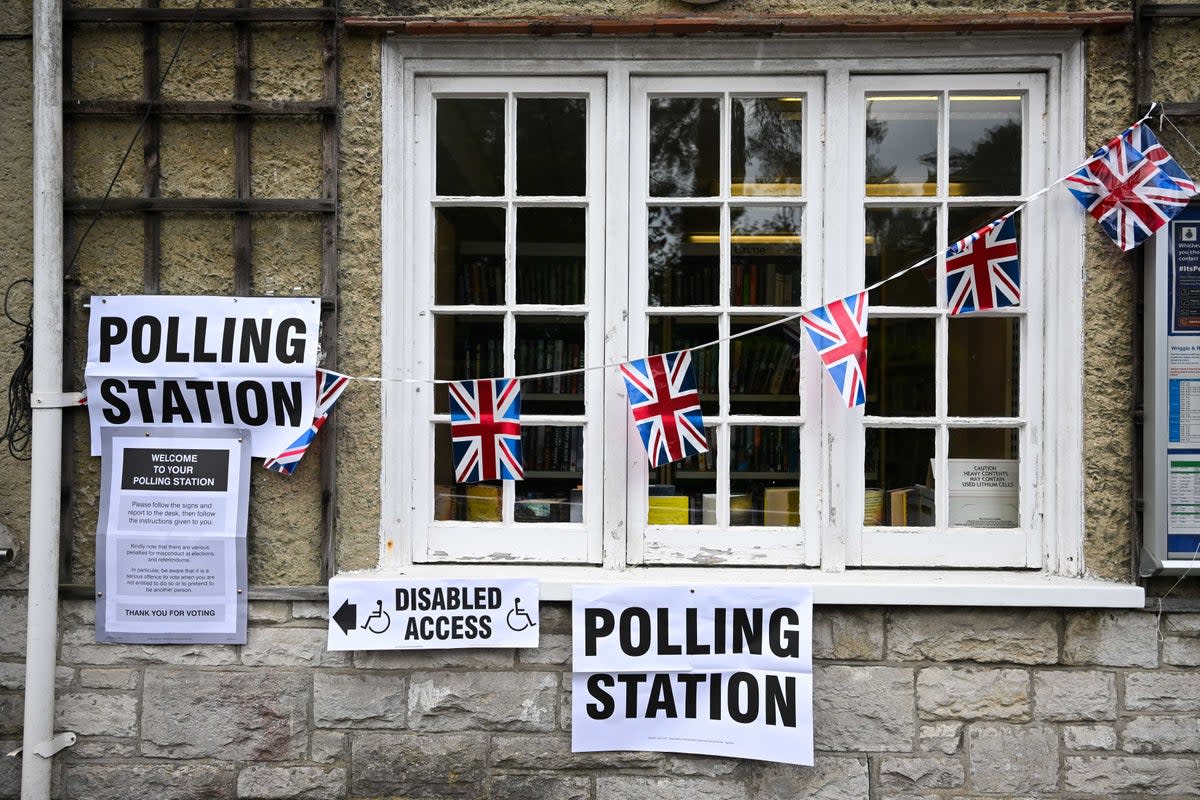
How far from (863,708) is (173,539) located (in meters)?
2.64

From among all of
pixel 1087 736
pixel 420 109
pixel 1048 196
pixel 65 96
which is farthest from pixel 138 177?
Result: pixel 1087 736

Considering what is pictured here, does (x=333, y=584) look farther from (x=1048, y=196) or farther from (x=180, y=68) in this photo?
(x=1048, y=196)

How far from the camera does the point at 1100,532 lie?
330 cm

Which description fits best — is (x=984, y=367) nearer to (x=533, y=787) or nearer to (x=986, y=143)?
(x=986, y=143)

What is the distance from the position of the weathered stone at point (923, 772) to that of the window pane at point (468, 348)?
2081 millimetres

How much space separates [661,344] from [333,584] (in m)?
1.54

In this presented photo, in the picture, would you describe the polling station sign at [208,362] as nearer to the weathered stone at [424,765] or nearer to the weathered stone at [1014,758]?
the weathered stone at [424,765]

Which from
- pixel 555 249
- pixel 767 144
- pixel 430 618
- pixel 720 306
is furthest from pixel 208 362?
pixel 767 144

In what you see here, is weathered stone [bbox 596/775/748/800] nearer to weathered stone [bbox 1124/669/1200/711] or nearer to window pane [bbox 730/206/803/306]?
weathered stone [bbox 1124/669/1200/711]

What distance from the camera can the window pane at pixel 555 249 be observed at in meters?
3.53

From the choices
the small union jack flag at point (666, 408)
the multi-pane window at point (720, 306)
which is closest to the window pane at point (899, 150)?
the multi-pane window at point (720, 306)

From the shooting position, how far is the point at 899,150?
3.50 meters

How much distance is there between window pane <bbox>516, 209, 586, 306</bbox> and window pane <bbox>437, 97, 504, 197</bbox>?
0.19 m

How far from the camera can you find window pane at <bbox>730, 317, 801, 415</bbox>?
350cm
